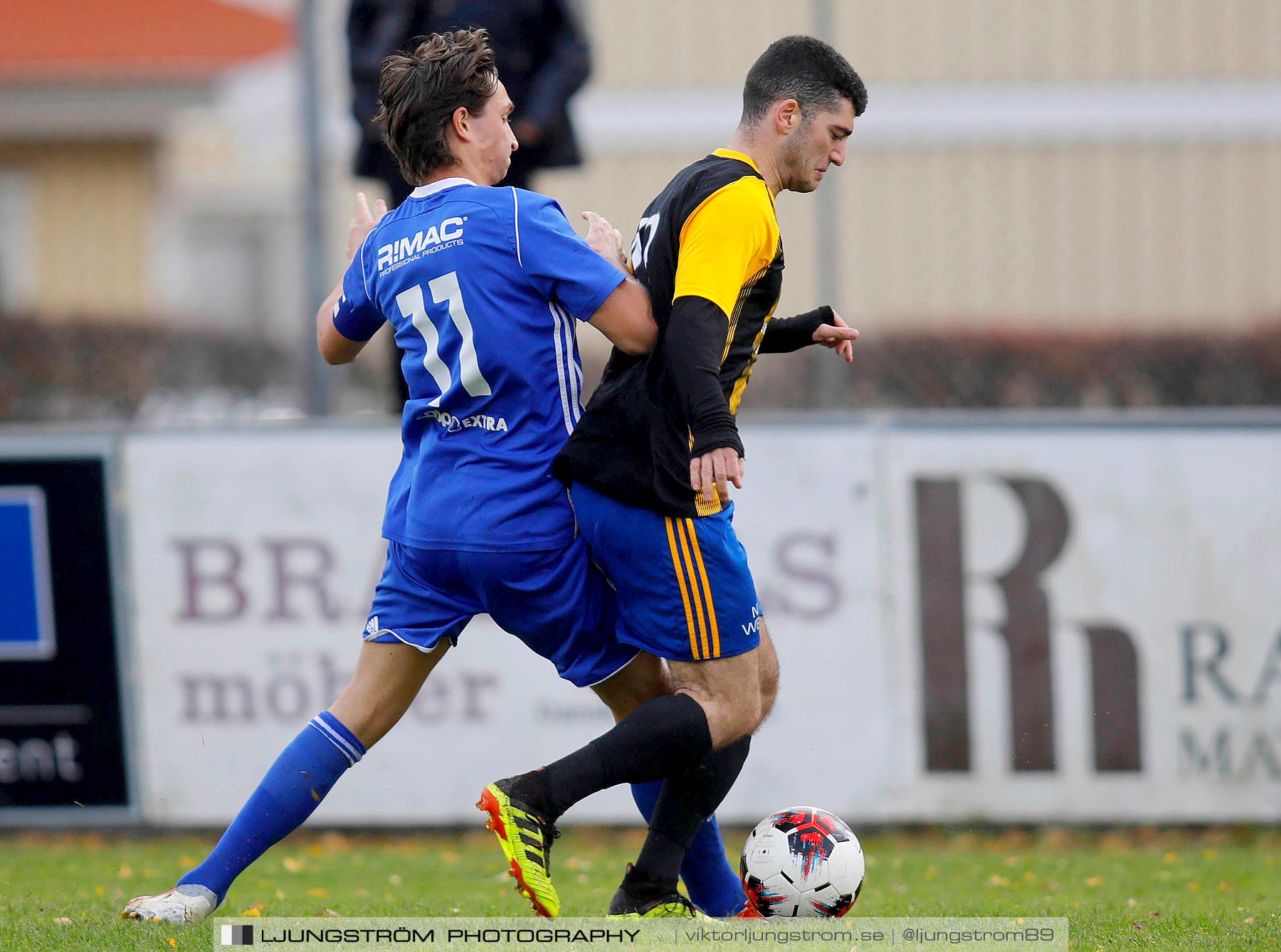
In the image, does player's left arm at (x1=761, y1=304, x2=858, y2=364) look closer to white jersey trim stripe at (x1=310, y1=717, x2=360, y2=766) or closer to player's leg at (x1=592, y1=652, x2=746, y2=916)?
player's leg at (x1=592, y1=652, x2=746, y2=916)

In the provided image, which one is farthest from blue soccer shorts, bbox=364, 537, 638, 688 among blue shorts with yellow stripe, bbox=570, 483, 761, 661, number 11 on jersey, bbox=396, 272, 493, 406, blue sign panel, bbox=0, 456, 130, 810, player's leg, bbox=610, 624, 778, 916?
blue sign panel, bbox=0, 456, 130, 810

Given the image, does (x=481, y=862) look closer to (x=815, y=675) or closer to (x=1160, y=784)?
(x=815, y=675)

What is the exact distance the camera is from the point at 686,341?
369cm

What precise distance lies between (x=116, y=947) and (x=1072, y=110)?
7758 mm

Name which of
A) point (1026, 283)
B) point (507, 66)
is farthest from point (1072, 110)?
point (507, 66)

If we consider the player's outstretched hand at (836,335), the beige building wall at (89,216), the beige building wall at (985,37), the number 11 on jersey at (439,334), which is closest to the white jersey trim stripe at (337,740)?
the number 11 on jersey at (439,334)

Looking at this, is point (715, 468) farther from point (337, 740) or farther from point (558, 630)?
point (337, 740)

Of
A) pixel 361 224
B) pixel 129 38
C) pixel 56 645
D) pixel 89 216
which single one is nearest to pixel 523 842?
pixel 361 224

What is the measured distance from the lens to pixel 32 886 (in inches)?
211

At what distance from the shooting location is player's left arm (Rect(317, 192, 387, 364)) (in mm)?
4133

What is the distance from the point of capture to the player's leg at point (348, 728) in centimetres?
402

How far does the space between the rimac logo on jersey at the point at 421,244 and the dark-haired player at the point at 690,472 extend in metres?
0.47

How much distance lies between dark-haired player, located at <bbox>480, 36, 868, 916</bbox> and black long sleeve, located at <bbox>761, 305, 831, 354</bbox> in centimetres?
28

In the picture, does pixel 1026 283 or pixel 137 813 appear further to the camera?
pixel 1026 283
